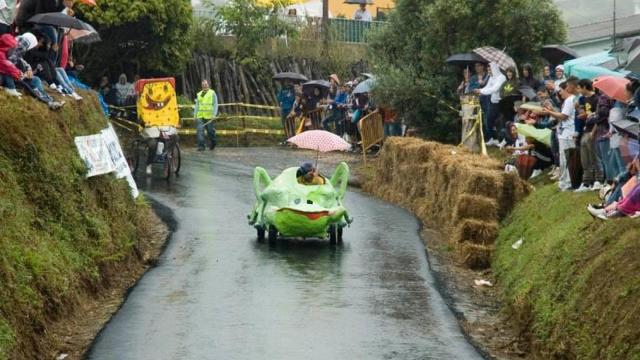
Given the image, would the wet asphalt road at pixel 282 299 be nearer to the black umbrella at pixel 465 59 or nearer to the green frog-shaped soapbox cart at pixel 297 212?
the green frog-shaped soapbox cart at pixel 297 212

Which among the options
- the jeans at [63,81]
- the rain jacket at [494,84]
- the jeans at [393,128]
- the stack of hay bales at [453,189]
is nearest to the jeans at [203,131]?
the jeans at [393,128]

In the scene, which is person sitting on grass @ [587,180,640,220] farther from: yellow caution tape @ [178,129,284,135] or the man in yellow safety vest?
yellow caution tape @ [178,129,284,135]

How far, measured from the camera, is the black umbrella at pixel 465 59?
99.9ft

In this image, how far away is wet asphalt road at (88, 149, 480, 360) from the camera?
49.3ft

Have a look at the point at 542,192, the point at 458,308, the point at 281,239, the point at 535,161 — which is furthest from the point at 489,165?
the point at 458,308

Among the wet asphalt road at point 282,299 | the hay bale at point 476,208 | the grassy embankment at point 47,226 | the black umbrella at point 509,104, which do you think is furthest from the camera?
the black umbrella at point 509,104

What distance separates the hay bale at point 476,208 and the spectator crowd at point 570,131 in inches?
47.0

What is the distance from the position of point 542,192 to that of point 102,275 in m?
7.69

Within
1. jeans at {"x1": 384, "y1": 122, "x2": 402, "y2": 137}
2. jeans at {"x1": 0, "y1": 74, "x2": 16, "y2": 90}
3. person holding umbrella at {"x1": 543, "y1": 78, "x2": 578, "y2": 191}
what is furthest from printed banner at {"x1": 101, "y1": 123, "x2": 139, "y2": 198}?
jeans at {"x1": 384, "y1": 122, "x2": 402, "y2": 137}

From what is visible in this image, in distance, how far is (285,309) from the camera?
17.0 meters

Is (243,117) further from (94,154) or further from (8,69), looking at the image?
(8,69)

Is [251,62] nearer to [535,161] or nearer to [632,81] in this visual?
[535,161]

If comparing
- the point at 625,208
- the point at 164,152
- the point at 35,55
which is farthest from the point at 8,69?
the point at 164,152

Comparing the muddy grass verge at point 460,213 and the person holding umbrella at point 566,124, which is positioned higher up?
the person holding umbrella at point 566,124
